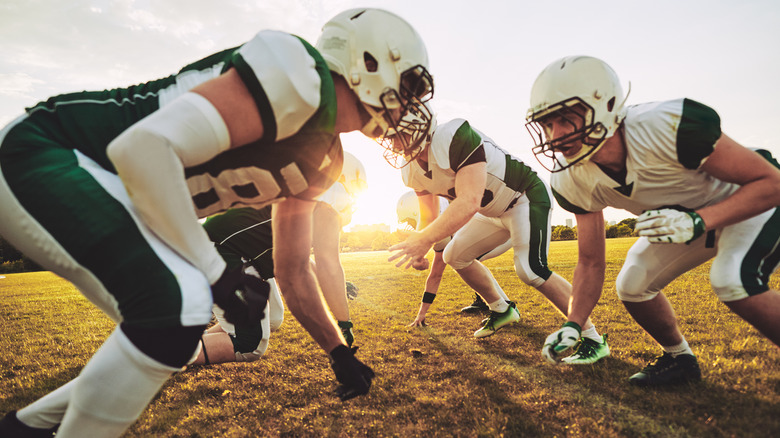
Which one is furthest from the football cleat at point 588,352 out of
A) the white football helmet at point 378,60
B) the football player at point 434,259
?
the white football helmet at point 378,60

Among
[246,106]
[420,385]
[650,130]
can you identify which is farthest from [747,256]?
[246,106]

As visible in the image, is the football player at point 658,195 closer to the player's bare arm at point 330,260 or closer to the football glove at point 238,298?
the football glove at point 238,298

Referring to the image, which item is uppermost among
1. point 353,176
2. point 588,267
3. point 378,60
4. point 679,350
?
point 378,60

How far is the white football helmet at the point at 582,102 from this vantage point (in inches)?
94.6

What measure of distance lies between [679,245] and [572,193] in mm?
699

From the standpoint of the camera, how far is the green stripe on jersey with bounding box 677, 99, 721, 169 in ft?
6.93

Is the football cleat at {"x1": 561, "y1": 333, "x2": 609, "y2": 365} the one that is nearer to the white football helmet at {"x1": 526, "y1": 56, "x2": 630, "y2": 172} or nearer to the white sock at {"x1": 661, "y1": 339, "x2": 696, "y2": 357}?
the white sock at {"x1": 661, "y1": 339, "x2": 696, "y2": 357}

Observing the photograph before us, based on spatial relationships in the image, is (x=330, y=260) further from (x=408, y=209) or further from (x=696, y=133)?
(x=408, y=209)

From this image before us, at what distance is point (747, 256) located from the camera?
2.16m

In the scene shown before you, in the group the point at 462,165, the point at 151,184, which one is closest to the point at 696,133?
the point at 462,165

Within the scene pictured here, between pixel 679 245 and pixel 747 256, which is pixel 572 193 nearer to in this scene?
pixel 679 245

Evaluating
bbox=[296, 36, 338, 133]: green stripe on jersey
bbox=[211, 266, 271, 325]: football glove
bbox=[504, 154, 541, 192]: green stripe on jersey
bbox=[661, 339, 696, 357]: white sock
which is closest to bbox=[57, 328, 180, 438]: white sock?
bbox=[211, 266, 271, 325]: football glove

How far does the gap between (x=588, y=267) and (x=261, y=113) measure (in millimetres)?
2406

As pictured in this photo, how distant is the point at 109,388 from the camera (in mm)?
1179
